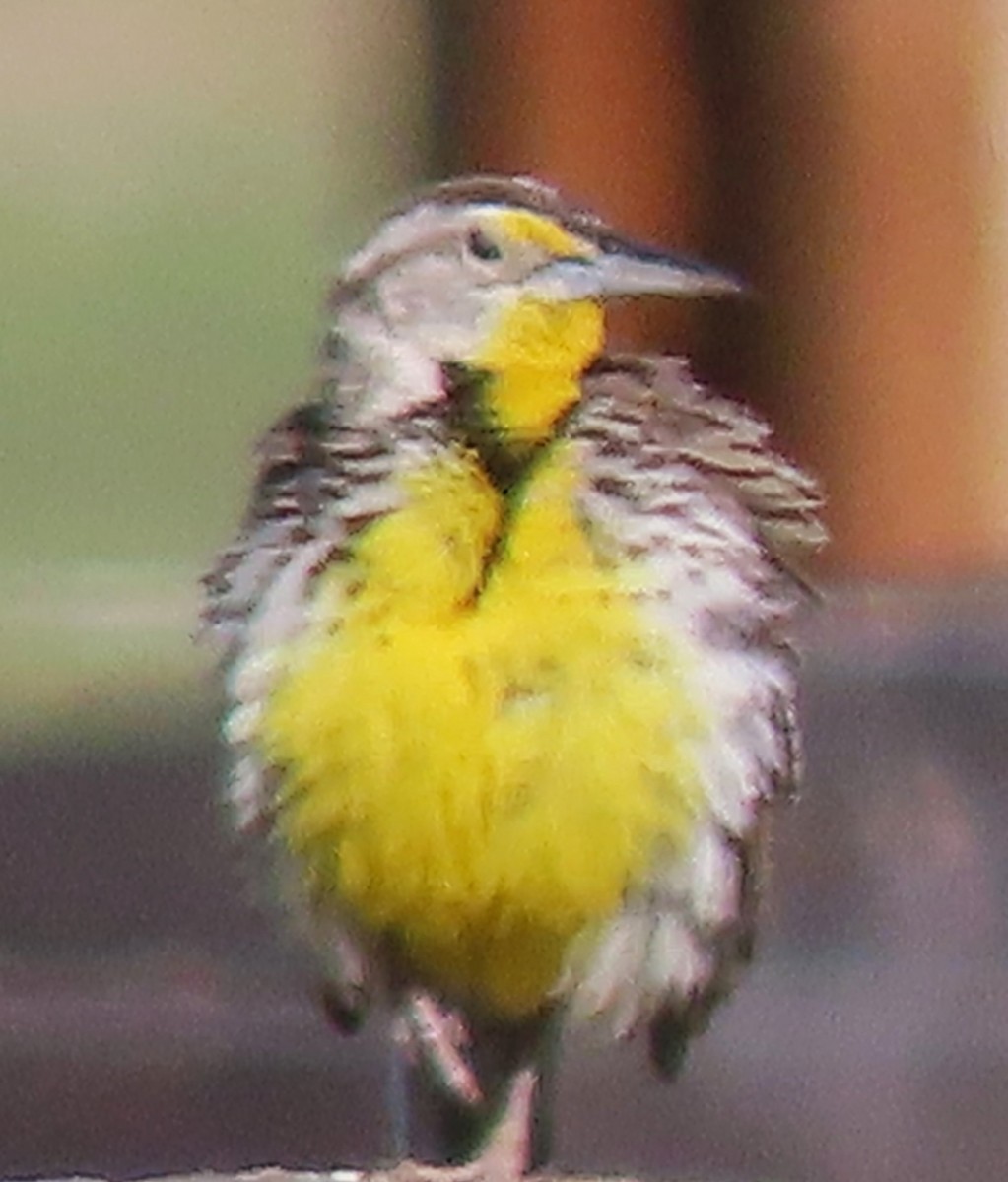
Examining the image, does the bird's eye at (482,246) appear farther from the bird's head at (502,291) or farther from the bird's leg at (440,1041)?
the bird's leg at (440,1041)

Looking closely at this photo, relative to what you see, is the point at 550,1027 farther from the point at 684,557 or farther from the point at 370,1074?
the point at 684,557

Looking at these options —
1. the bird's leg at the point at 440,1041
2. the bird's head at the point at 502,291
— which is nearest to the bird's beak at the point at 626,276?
the bird's head at the point at 502,291

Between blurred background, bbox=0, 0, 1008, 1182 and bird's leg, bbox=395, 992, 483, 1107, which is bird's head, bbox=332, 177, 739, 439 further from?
bird's leg, bbox=395, 992, 483, 1107

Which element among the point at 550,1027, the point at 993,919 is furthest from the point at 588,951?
the point at 993,919

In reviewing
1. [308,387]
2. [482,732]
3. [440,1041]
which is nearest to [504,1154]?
[440,1041]

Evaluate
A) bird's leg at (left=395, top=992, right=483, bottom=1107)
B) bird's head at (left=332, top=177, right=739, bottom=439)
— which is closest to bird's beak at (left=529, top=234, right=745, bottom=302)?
bird's head at (left=332, top=177, right=739, bottom=439)

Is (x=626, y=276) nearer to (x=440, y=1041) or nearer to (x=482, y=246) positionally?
(x=482, y=246)

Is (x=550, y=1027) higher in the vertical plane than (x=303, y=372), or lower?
lower

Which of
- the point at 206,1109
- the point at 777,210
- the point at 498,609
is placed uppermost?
the point at 777,210
